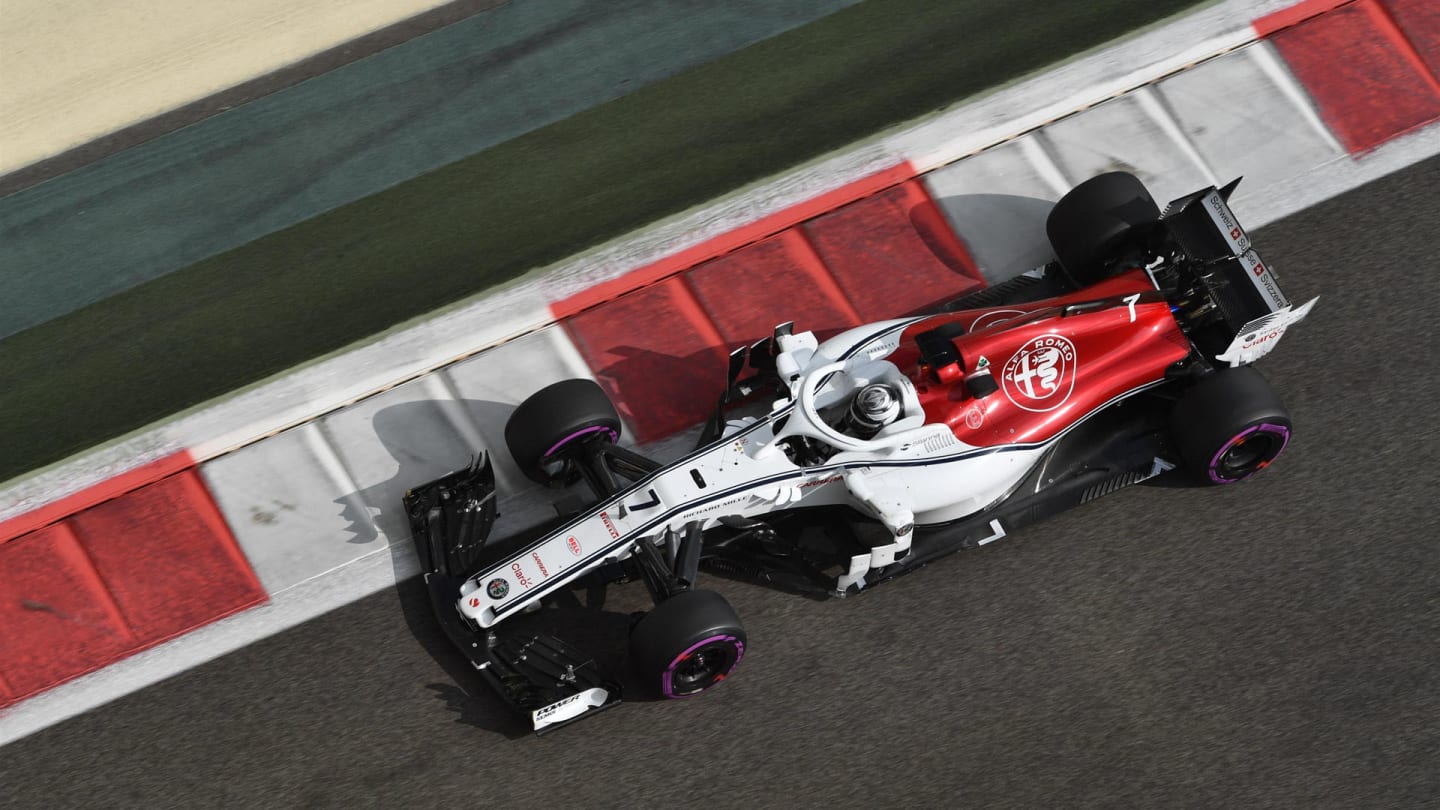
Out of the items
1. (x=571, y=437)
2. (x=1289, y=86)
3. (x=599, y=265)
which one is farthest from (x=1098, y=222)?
(x=571, y=437)

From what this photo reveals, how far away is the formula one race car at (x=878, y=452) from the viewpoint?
716 cm

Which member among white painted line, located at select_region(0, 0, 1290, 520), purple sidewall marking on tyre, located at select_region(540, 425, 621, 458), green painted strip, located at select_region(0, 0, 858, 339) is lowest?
purple sidewall marking on tyre, located at select_region(540, 425, 621, 458)

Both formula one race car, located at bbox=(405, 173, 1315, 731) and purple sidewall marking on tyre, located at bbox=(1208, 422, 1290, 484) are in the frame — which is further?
purple sidewall marking on tyre, located at bbox=(1208, 422, 1290, 484)

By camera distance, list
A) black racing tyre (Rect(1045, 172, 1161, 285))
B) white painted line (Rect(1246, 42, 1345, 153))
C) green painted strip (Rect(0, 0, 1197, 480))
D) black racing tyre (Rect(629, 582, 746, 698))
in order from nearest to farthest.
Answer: black racing tyre (Rect(629, 582, 746, 698))
black racing tyre (Rect(1045, 172, 1161, 285))
green painted strip (Rect(0, 0, 1197, 480))
white painted line (Rect(1246, 42, 1345, 153))

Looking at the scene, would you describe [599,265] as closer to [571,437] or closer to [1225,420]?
[571,437]

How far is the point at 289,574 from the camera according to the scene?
26.1ft

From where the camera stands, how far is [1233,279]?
24.9ft

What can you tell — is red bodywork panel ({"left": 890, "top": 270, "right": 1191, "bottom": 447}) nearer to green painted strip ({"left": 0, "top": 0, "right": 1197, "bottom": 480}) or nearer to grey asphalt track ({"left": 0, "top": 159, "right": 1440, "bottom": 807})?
grey asphalt track ({"left": 0, "top": 159, "right": 1440, "bottom": 807})

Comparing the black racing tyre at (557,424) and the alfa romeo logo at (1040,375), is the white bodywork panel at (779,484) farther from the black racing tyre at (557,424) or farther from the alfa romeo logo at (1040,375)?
the black racing tyre at (557,424)

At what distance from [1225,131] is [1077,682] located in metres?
4.21

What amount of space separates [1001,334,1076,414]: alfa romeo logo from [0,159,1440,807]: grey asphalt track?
3.16 ft

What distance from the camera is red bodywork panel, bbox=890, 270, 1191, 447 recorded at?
7.31m

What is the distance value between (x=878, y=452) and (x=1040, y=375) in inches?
43.4

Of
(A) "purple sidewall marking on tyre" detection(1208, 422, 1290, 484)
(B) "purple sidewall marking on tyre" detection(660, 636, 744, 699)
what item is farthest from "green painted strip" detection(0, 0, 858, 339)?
(A) "purple sidewall marking on tyre" detection(1208, 422, 1290, 484)
